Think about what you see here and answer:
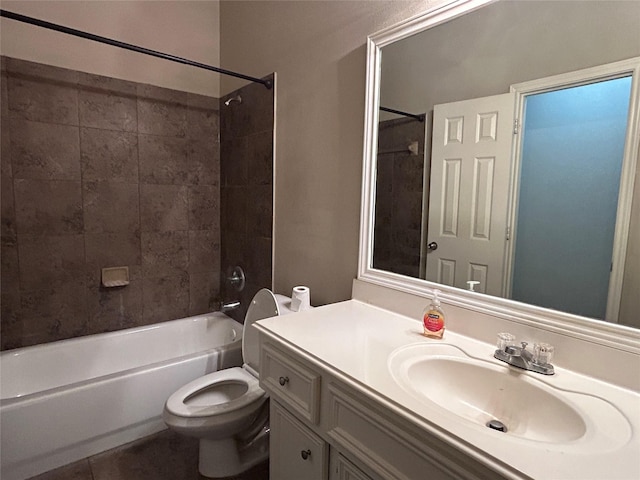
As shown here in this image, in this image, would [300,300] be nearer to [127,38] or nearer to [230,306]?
[230,306]

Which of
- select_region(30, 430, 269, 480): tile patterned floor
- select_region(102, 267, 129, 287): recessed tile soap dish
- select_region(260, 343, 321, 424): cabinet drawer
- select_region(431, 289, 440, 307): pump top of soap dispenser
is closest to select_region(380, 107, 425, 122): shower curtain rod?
select_region(431, 289, 440, 307): pump top of soap dispenser

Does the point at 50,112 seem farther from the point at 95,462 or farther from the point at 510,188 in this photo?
the point at 510,188

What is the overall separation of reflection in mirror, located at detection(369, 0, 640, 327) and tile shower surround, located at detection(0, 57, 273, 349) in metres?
0.96

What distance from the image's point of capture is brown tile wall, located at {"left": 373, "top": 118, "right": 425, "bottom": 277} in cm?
144

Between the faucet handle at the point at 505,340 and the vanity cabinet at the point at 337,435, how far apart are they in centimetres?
44

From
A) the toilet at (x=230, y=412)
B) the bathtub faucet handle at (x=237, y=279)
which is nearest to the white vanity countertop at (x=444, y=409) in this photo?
the toilet at (x=230, y=412)

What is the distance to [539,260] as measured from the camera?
109 centimetres

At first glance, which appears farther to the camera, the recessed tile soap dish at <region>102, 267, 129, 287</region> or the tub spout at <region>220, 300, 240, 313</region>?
the tub spout at <region>220, 300, 240, 313</region>

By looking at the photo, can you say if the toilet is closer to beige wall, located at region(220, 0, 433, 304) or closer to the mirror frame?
beige wall, located at region(220, 0, 433, 304)

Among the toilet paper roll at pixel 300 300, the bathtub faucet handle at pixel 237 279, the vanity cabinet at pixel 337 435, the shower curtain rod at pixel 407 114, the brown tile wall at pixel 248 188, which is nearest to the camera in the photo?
the vanity cabinet at pixel 337 435

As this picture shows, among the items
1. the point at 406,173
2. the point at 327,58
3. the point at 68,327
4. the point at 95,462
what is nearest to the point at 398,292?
the point at 406,173

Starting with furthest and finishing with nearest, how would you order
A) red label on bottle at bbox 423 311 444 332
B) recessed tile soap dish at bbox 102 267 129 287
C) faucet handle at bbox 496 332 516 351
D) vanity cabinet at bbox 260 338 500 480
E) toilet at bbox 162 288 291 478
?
1. recessed tile soap dish at bbox 102 267 129 287
2. toilet at bbox 162 288 291 478
3. red label on bottle at bbox 423 311 444 332
4. faucet handle at bbox 496 332 516 351
5. vanity cabinet at bbox 260 338 500 480

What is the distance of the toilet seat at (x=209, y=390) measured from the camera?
154 centimetres

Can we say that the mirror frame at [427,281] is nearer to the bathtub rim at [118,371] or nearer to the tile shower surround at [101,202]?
the tile shower surround at [101,202]
